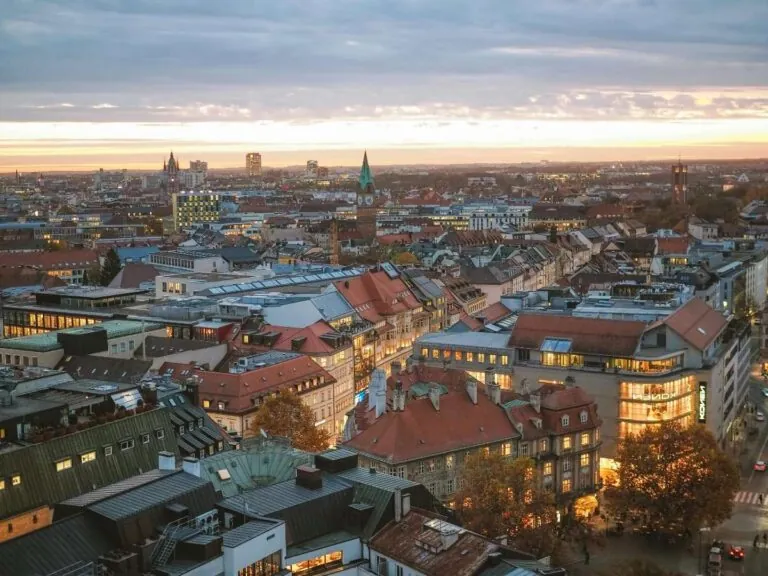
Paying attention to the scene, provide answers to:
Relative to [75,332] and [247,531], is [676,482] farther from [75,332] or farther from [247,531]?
[75,332]

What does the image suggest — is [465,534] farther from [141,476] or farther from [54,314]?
[54,314]

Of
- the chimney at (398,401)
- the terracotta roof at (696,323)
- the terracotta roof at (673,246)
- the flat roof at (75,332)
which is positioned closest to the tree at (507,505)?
the chimney at (398,401)

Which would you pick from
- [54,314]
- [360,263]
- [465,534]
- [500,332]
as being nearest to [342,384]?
[500,332]

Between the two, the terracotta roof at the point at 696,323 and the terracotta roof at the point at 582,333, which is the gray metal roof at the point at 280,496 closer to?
the terracotta roof at the point at 582,333

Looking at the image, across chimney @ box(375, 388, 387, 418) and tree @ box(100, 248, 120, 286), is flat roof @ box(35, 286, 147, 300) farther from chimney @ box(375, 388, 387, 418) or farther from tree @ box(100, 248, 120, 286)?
chimney @ box(375, 388, 387, 418)

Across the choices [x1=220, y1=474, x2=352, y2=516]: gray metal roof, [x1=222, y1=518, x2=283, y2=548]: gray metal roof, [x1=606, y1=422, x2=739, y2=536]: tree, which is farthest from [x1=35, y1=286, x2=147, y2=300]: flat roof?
[x1=222, y1=518, x2=283, y2=548]: gray metal roof
